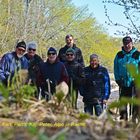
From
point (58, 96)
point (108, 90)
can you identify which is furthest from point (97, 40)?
point (58, 96)

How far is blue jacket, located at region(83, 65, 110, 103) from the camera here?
8578mm

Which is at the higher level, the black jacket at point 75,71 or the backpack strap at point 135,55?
the backpack strap at point 135,55

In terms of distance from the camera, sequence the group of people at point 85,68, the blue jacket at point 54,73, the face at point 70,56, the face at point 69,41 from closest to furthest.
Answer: the blue jacket at point 54,73
the group of people at point 85,68
the face at point 70,56
the face at point 69,41

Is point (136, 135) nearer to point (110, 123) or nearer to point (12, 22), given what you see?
point (110, 123)

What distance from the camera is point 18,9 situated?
37.1 meters

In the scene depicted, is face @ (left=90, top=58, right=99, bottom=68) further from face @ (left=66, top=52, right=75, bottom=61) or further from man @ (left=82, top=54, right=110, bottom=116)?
face @ (left=66, top=52, right=75, bottom=61)

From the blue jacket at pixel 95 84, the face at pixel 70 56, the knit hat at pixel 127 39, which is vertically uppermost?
the knit hat at pixel 127 39

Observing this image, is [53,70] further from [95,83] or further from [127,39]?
[127,39]

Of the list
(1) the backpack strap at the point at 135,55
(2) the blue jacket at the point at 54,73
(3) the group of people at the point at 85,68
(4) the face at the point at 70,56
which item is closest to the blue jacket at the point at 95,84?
(3) the group of people at the point at 85,68

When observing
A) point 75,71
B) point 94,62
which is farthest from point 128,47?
point 75,71

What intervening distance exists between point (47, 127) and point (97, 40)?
53329mm

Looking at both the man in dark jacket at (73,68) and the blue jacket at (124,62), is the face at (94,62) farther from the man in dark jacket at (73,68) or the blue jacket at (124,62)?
the blue jacket at (124,62)

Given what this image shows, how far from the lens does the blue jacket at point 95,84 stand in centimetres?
858

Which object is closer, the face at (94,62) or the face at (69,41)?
the face at (94,62)
